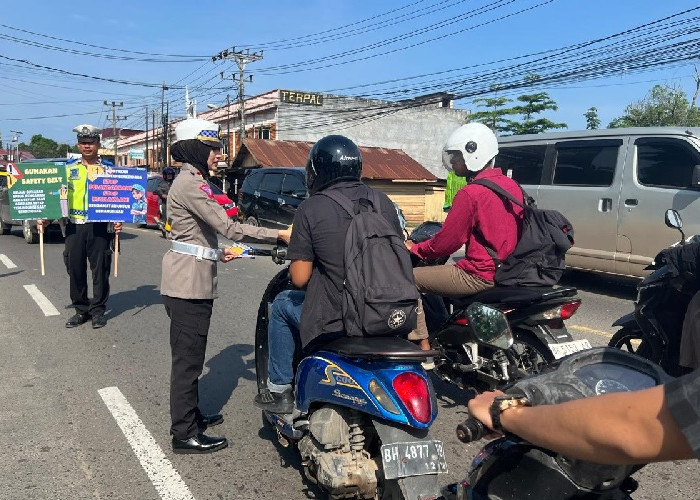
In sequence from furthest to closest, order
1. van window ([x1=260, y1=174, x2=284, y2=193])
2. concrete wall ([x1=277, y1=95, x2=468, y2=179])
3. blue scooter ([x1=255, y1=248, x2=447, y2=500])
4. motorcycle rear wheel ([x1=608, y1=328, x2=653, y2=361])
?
concrete wall ([x1=277, y1=95, x2=468, y2=179]), van window ([x1=260, y1=174, x2=284, y2=193]), motorcycle rear wheel ([x1=608, y1=328, x2=653, y2=361]), blue scooter ([x1=255, y1=248, x2=447, y2=500])

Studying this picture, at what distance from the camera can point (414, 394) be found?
2.58 meters

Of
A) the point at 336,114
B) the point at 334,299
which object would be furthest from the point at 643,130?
the point at 336,114

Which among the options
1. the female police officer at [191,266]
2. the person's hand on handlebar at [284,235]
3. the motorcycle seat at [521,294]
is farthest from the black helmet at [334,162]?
the motorcycle seat at [521,294]

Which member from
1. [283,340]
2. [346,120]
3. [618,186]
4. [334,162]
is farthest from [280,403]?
[346,120]

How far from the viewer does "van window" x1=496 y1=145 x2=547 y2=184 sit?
8984mm

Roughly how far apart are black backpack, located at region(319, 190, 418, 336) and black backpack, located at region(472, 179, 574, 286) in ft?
4.83

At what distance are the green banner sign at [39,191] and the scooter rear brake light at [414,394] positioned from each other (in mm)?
5501

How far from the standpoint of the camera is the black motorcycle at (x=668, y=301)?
366cm

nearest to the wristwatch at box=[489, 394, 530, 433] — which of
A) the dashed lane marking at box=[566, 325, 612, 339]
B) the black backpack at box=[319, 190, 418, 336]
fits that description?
the black backpack at box=[319, 190, 418, 336]

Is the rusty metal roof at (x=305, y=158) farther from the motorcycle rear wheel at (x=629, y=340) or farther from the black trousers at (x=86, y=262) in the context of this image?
the motorcycle rear wheel at (x=629, y=340)

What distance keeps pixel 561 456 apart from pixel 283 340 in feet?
6.32

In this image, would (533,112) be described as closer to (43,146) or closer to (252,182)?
(252,182)

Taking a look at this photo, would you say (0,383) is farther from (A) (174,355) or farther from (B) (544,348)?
(B) (544,348)

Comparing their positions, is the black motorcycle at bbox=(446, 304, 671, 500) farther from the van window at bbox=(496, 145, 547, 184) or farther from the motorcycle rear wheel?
the van window at bbox=(496, 145, 547, 184)
